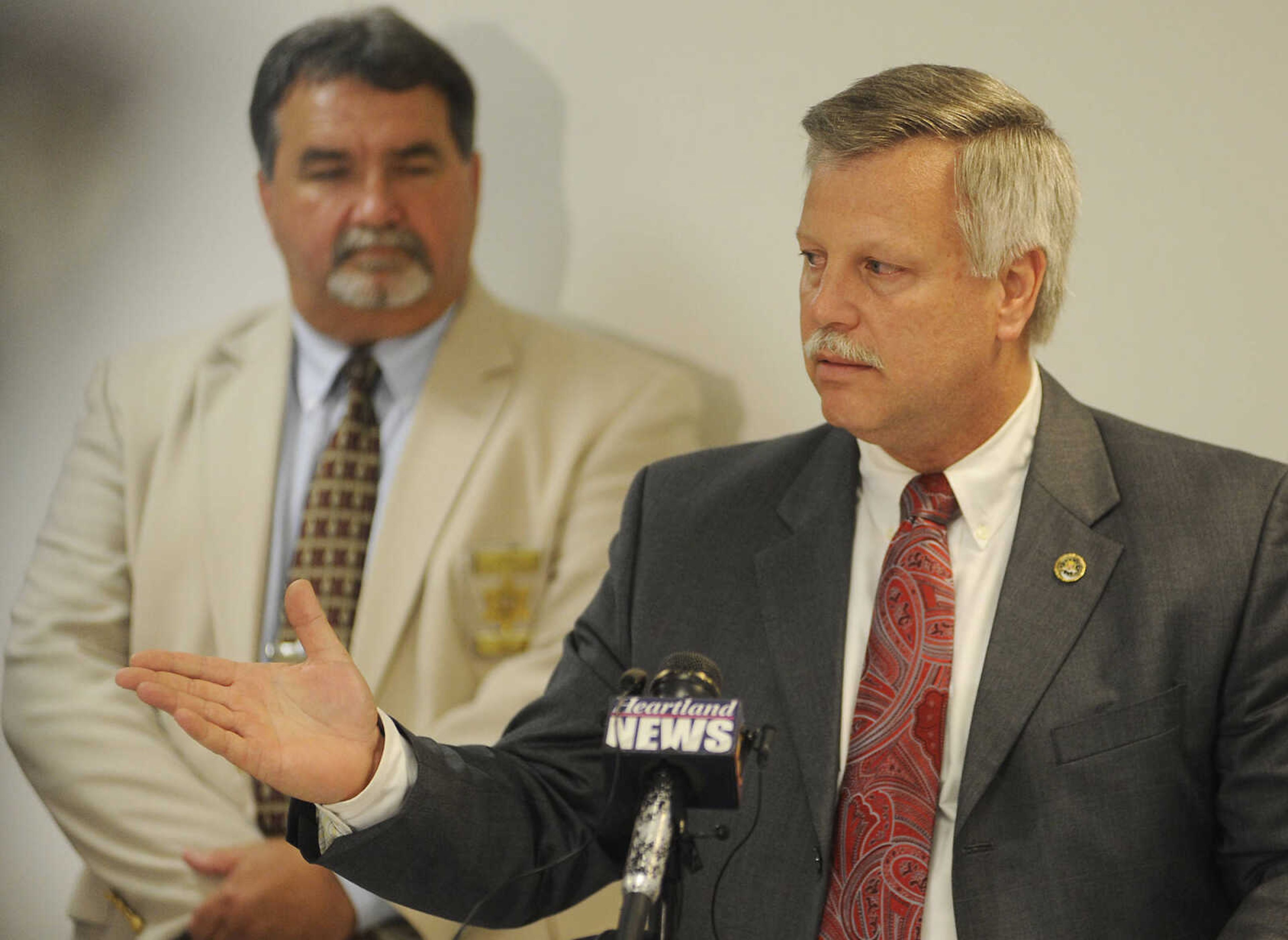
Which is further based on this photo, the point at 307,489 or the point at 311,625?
the point at 307,489

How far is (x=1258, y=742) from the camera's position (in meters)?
1.63

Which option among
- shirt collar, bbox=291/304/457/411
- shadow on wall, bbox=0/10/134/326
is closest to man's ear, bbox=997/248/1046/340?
shirt collar, bbox=291/304/457/411

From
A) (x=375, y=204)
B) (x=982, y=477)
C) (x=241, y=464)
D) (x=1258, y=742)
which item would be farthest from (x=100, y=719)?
(x=1258, y=742)

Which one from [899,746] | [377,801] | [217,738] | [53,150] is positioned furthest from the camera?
[53,150]

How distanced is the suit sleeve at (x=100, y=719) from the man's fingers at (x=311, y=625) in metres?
1.24

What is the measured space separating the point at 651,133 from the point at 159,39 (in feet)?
3.50

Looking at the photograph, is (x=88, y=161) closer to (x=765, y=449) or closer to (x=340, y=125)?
(x=340, y=125)

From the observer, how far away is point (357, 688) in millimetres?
1556

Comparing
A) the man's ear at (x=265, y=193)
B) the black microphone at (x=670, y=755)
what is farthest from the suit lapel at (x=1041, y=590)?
the man's ear at (x=265, y=193)

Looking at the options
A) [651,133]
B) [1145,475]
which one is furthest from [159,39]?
[1145,475]

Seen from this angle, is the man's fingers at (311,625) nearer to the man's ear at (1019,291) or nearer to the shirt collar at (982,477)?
the shirt collar at (982,477)

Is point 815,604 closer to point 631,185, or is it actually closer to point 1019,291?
point 1019,291

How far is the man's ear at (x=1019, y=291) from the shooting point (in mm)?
1891

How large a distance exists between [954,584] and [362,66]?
65.0 inches
